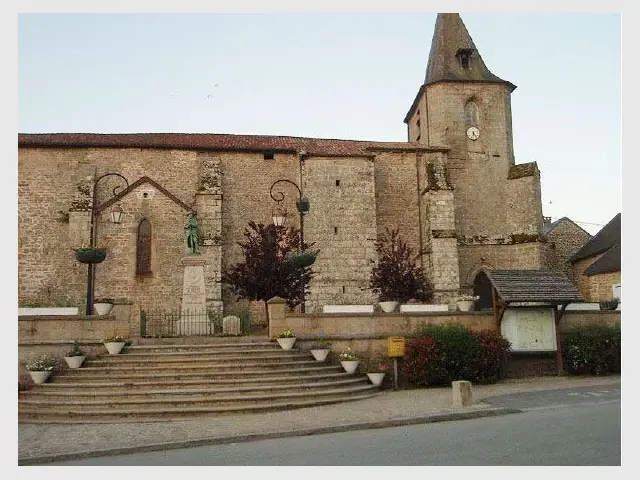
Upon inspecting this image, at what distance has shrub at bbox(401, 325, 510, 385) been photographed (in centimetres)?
1443

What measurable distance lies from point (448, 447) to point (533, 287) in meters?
8.90

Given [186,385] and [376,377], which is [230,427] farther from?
[376,377]

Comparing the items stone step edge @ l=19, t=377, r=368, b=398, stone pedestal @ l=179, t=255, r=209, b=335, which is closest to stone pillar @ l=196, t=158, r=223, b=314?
stone pedestal @ l=179, t=255, r=209, b=335

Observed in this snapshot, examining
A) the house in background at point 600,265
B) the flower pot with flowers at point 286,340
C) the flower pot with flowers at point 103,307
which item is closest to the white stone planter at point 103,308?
the flower pot with flowers at point 103,307

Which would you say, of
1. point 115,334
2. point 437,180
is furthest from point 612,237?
point 115,334

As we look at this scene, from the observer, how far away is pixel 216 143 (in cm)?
2589

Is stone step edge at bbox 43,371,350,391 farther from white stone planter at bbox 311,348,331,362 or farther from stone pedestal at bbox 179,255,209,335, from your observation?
stone pedestal at bbox 179,255,209,335

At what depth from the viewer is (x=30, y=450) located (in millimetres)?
8461

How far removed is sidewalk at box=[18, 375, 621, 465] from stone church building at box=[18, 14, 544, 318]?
1182 cm

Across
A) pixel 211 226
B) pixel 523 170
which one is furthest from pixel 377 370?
pixel 523 170

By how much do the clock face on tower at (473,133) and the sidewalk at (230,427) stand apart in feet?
56.2

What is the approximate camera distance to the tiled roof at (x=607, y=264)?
24.3 meters

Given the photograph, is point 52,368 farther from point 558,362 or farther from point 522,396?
point 558,362

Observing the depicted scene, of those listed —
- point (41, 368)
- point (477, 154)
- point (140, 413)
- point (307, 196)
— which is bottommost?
point (140, 413)
